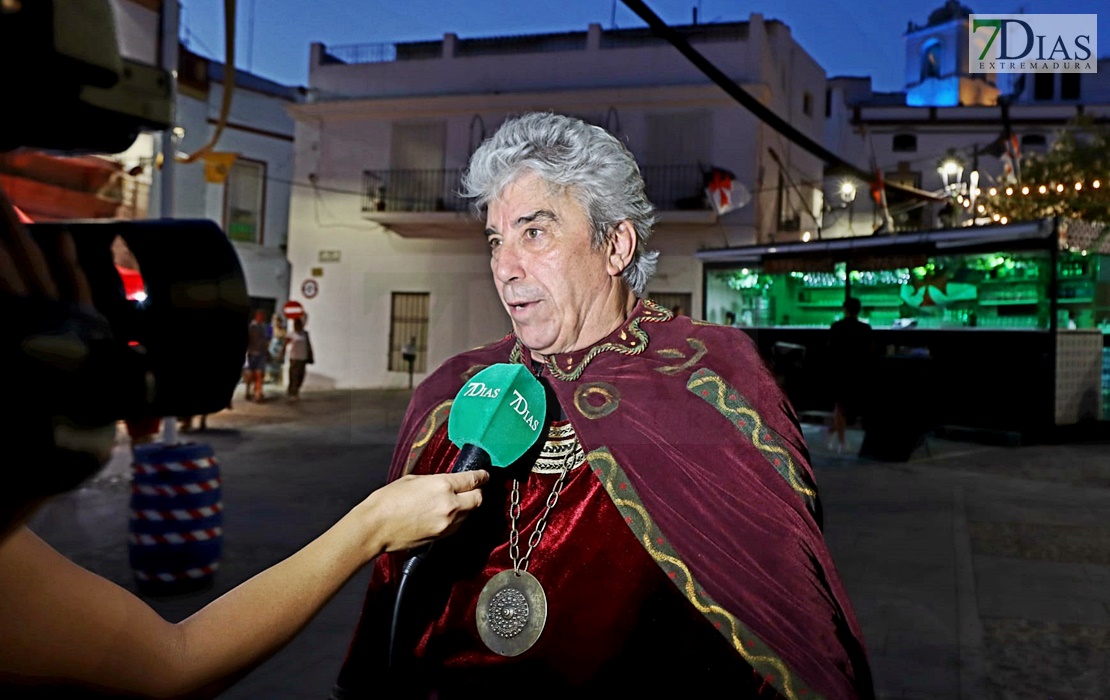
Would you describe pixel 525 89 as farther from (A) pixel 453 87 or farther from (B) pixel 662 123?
(B) pixel 662 123

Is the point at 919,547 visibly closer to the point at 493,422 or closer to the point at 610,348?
the point at 610,348

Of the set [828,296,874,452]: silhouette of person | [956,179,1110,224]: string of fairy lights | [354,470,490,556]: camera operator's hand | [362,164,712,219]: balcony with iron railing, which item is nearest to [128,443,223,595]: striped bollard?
[354,470,490,556]: camera operator's hand

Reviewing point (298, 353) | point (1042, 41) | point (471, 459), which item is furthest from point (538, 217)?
point (298, 353)

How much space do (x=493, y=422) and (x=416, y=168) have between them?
65.7 ft

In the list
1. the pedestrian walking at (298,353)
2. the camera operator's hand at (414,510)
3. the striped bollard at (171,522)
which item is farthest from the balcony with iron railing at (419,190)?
the camera operator's hand at (414,510)

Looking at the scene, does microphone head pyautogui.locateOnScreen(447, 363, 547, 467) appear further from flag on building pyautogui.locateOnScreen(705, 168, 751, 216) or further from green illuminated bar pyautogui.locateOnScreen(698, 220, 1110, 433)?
flag on building pyautogui.locateOnScreen(705, 168, 751, 216)

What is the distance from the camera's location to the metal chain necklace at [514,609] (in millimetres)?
1979

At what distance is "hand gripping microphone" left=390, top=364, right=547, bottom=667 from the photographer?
5.60 ft

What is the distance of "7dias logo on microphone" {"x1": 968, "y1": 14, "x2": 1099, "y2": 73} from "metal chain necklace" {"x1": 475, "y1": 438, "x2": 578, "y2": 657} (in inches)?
233

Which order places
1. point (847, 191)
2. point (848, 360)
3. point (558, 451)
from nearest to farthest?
point (558, 451) → point (848, 360) → point (847, 191)

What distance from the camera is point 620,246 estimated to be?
221cm

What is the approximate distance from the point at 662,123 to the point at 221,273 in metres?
19.2

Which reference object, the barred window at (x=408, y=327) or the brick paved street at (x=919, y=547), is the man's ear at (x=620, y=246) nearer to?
the brick paved street at (x=919, y=547)

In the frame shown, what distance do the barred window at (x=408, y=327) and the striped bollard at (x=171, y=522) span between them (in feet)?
51.1
